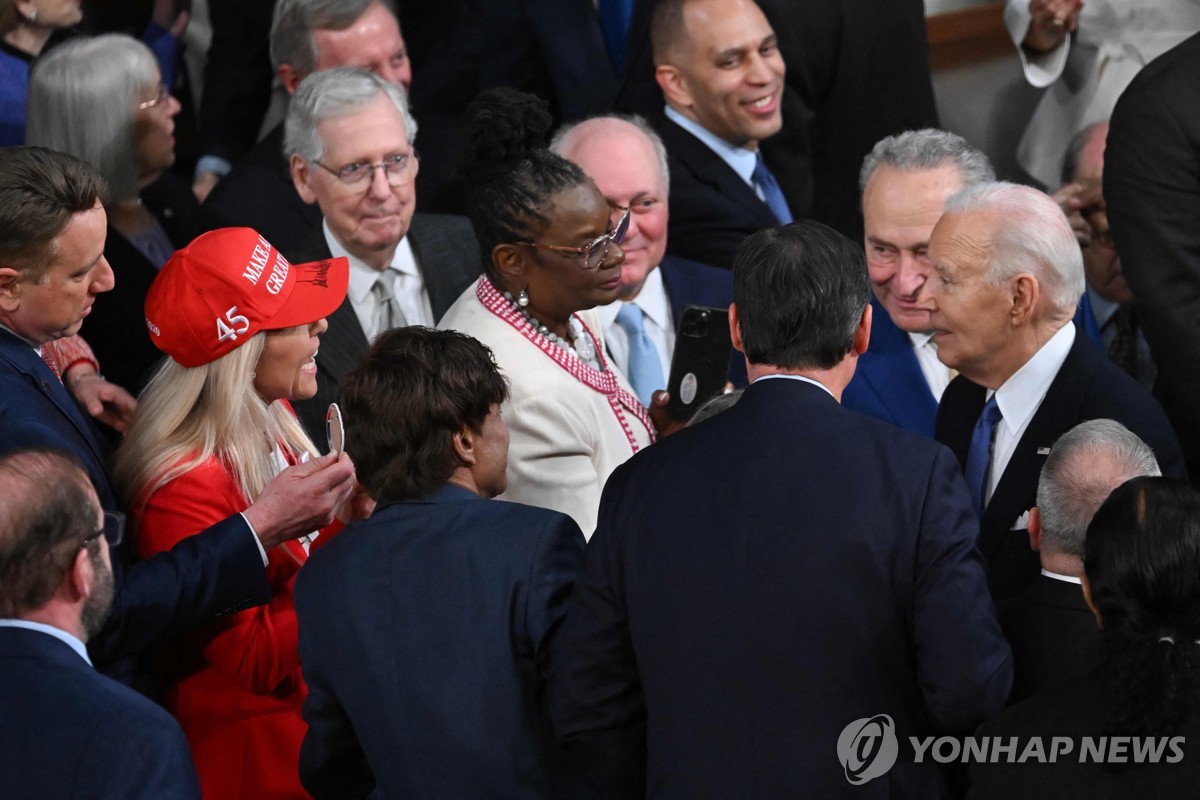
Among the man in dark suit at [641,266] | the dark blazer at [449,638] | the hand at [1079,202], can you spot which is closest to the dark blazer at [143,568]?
the dark blazer at [449,638]

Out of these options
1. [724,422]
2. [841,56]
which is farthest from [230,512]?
[841,56]

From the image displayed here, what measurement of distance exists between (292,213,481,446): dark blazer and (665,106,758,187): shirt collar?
0.72m

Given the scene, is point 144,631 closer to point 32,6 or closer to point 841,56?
point 32,6

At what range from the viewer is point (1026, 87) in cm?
548

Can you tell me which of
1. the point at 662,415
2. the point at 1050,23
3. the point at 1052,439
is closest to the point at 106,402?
the point at 662,415

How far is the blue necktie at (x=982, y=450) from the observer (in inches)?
123

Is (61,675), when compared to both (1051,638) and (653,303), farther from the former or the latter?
(653,303)

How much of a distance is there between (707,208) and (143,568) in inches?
80.3

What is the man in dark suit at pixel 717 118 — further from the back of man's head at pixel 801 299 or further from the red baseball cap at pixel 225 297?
the back of man's head at pixel 801 299

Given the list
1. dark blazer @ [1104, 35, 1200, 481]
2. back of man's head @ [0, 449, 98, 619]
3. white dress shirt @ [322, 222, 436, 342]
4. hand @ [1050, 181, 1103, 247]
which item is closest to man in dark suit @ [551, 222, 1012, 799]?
back of man's head @ [0, 449, 98, 619]

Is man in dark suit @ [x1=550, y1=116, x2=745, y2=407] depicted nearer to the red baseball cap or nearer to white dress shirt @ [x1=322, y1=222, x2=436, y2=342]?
white dress shirt @ [x1=322, y1=222, x2=436, y2=342]

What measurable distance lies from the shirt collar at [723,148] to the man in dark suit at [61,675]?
2.57 metres

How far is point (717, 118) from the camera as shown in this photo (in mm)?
4320

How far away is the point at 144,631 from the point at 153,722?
629mm
